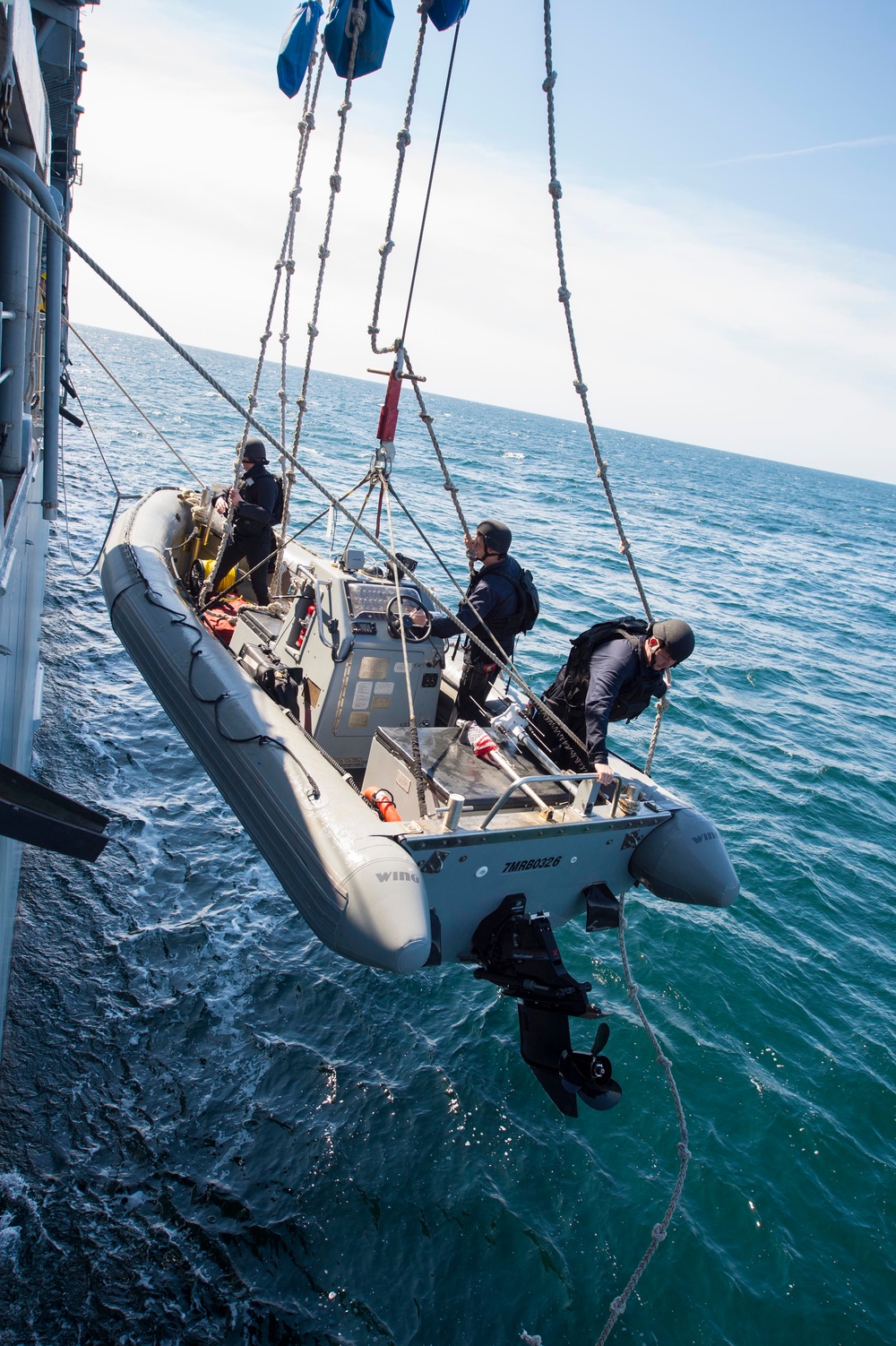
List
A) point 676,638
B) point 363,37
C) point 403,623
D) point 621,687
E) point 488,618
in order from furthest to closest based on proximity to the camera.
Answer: point 488,618 → point 403,623 → point 363,37 → point 621,687 → point 676,638

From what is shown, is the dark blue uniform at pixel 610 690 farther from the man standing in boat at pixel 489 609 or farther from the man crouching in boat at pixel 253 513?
the man crouching in boat at pixel 253 513

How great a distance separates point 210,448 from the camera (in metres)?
30.8

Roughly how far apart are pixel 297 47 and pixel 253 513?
12.5 ft

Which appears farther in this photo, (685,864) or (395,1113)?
(685,864)

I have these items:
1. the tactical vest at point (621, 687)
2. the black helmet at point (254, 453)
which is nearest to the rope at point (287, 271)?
the black helmet at point (254, 453)

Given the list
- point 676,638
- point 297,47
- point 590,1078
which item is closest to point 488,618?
point 676,638

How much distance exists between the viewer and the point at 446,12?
18.6ft

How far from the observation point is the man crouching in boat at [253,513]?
27.4ft

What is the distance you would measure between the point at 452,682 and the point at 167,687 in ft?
7.68

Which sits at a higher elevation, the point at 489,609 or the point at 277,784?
the point at 489,609

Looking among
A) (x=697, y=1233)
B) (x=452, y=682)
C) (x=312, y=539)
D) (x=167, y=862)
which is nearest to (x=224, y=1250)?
(x=697, y=1233)

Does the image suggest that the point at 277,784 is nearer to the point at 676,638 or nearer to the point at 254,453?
the point at 676,638

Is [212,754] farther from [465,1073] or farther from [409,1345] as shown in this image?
[409,1345]

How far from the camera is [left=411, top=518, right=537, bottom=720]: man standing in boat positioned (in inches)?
242
